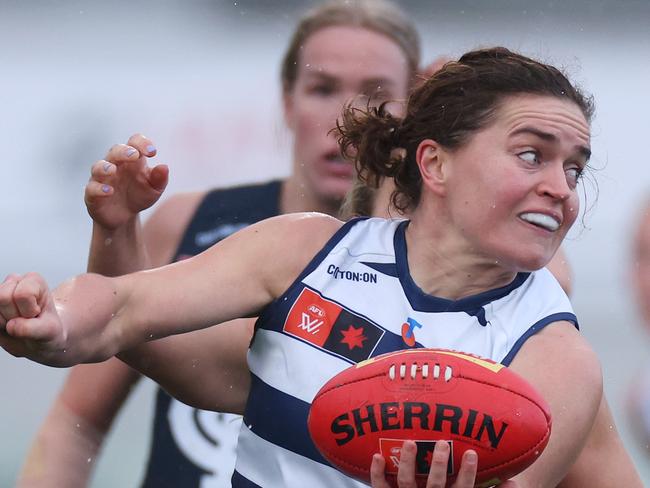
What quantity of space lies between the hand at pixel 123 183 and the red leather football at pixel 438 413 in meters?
0.64

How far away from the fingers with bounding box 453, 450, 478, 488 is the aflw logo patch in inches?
16.5

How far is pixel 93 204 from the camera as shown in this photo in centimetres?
269

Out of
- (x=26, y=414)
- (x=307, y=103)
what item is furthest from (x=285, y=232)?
(x=26, y=414)

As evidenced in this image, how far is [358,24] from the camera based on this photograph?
4508mm

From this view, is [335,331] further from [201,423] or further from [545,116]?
[201,423]

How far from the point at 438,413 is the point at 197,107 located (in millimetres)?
4289

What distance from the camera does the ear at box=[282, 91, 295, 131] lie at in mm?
4668

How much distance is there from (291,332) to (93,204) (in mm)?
485

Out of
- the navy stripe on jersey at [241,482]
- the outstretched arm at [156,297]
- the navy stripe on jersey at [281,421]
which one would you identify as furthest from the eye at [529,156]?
the navy stripe on jersey at [241,482]

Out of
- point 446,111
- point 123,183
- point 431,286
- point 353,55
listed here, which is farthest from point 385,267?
point 353,55

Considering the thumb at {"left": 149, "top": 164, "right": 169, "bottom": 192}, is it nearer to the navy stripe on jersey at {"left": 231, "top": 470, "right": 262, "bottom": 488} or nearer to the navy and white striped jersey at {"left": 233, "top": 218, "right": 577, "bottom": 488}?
the navy and white striped jersey at {"left": 233, "top": 218, "right": 577, "bottom": 488}

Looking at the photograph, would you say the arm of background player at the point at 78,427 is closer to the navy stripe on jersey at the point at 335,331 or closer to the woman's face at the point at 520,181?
the navy stripe on jersey at the point at 335,331

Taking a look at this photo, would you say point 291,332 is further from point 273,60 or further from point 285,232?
point 273,60

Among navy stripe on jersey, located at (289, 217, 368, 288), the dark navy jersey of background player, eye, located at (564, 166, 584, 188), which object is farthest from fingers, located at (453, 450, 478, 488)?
the dark navy jersey of background player
